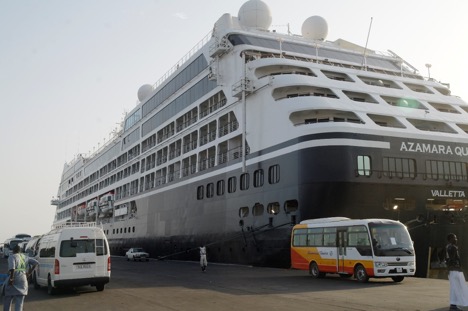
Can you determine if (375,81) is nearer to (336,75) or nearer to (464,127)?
(336,75)

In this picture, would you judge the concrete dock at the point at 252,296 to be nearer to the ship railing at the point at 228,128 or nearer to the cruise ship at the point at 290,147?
the cruise ship at the point at 290,147

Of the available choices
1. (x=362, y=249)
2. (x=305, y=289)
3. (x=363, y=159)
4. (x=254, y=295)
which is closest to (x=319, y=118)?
(x=363, y=159)

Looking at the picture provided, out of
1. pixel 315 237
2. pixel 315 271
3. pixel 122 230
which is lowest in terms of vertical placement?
pixel 315 271

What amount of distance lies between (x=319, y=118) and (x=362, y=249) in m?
10.0

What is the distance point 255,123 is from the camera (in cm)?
2795

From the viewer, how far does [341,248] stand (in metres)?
18.2

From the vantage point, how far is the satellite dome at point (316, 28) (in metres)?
37.8

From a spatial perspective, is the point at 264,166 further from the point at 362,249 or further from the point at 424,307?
the point at 424,307

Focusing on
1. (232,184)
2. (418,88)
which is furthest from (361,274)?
(418,88)

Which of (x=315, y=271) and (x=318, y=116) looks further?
(x=318, y=116)

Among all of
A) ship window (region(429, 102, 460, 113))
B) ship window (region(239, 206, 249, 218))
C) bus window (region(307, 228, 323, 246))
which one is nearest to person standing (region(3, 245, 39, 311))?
bus window (region(307, 228, 323, 246))

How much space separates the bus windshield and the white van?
380 inches

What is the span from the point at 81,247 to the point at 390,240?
11.1 meters

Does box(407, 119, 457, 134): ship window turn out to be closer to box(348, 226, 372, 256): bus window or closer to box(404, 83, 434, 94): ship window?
box(404, 83, 434, 94): ship window
